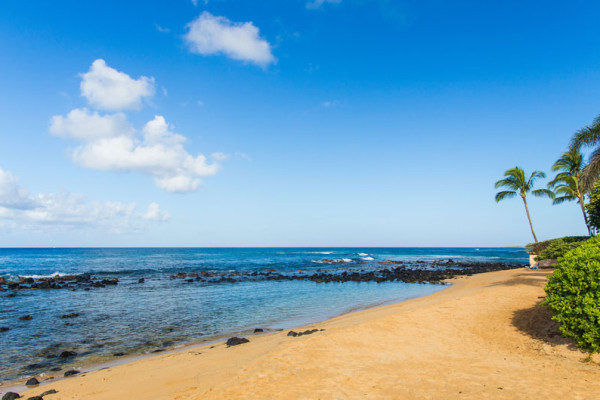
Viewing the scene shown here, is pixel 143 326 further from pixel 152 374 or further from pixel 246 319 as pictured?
pixel 152 374

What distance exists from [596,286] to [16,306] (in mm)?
30269

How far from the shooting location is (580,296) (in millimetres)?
7320

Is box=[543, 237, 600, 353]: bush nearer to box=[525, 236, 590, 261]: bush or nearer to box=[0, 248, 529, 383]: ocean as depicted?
box=[0, 248, 529, 383]: ocean

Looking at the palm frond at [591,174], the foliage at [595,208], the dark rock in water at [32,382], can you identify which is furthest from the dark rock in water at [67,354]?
the palm frond at [591,174]

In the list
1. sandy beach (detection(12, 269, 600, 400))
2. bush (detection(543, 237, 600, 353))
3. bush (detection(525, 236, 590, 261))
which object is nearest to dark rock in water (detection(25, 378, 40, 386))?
sandy beach (detection(12, 269, 600, 400))

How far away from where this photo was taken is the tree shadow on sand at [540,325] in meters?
8.52

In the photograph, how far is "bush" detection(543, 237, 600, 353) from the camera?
A: 707 centimetres

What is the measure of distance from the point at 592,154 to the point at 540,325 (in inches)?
710

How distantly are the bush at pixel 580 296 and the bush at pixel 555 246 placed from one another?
18464mm

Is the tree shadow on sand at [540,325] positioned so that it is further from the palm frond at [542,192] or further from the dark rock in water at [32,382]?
the palm frond at [542,192]

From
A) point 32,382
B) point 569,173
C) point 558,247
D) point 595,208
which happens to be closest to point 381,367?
point 32,382

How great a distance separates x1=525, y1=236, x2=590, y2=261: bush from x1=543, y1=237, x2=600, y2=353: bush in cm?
1846

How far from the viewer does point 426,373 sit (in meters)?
7.20

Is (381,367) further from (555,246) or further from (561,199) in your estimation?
(561,199)
